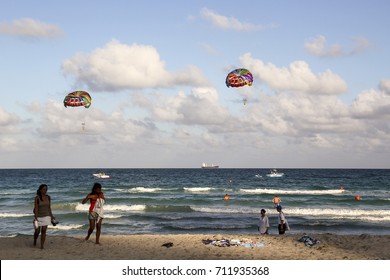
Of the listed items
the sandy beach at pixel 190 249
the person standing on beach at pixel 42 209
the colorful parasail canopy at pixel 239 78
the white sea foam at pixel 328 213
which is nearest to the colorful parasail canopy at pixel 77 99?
the colorful parasail canopy at pixel 239 78

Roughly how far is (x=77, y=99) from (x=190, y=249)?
17370 millimetres

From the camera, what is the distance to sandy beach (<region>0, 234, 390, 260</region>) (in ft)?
41.3

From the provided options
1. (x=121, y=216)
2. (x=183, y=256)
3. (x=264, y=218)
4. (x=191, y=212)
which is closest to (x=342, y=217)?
(x=191, y=212)

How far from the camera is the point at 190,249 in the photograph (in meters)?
13.9

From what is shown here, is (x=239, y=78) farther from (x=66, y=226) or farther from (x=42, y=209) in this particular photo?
(x=42, y=209)

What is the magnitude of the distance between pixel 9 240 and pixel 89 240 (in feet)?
9.30

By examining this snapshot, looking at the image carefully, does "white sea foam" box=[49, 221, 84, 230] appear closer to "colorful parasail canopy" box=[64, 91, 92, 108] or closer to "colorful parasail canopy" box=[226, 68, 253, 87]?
"colorful parasail canopy" box=[64, 91, 92, 108]

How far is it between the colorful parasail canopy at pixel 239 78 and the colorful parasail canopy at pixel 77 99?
30.8ft

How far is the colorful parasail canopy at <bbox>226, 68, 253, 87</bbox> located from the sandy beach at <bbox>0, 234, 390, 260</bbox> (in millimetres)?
13906

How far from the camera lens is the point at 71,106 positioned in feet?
92.5

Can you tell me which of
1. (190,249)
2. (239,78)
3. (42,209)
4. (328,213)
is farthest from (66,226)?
(328,213)

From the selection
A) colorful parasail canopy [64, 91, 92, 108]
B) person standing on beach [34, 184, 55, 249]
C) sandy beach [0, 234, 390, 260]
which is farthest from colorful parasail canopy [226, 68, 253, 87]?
person standing on beach [34, 184, 55, 249]

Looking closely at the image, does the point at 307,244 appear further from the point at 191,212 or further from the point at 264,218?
the point at 191,212
